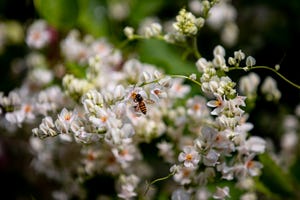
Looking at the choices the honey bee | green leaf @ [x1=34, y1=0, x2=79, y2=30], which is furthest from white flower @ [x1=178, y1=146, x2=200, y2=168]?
green leaf @ [x1=34, y1=0, x2=79, y2=30]

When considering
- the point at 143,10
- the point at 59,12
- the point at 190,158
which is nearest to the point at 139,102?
the point at 190,158

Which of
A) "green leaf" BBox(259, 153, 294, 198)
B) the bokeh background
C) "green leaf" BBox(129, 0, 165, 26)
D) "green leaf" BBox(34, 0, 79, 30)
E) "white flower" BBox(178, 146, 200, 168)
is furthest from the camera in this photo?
"green leaf" BBox(129, 0, 165, 26)

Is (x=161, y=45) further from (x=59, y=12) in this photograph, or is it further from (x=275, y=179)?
(x=275, y=179)

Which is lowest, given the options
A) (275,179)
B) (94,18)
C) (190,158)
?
(190,158)

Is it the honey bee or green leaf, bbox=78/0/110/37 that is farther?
green leaf, bbox=78/0/110/37

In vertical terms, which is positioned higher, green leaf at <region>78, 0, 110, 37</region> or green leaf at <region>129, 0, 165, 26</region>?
green leaf at <region>129, 0, 165, 26</region>

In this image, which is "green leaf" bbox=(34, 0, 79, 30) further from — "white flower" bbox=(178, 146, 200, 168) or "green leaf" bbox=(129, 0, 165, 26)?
"white flower" bbox=(178, 146, 200, 168)

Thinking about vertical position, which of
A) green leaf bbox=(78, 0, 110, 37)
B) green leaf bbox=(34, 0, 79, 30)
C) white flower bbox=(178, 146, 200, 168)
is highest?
green leaf bbox=(78, 0, 110, 37)

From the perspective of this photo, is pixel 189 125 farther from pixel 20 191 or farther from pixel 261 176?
pixel 20 191
